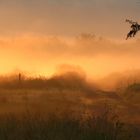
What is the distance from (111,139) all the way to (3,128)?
4233 mm

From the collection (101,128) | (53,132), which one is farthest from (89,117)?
(53,132)

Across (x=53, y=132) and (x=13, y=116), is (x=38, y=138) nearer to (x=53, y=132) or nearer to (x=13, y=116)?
(x=53, y=132)

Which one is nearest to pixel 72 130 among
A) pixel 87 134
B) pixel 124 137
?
pixel 87 134

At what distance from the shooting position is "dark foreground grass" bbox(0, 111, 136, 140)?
22609mm

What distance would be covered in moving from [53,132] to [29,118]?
6.39 feet

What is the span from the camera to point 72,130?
77.0ft

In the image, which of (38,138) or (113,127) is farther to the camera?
(113,127)

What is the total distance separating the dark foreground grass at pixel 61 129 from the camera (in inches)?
890

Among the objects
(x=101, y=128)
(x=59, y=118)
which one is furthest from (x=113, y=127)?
(x=59, y=118)

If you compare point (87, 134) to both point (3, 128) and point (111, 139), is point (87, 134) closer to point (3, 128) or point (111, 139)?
point (111, 139)

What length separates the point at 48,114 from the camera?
24.9 meters

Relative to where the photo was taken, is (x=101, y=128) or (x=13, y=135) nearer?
(x=13, y=135)

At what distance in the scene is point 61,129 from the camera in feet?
76.7

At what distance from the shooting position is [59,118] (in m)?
24.5
